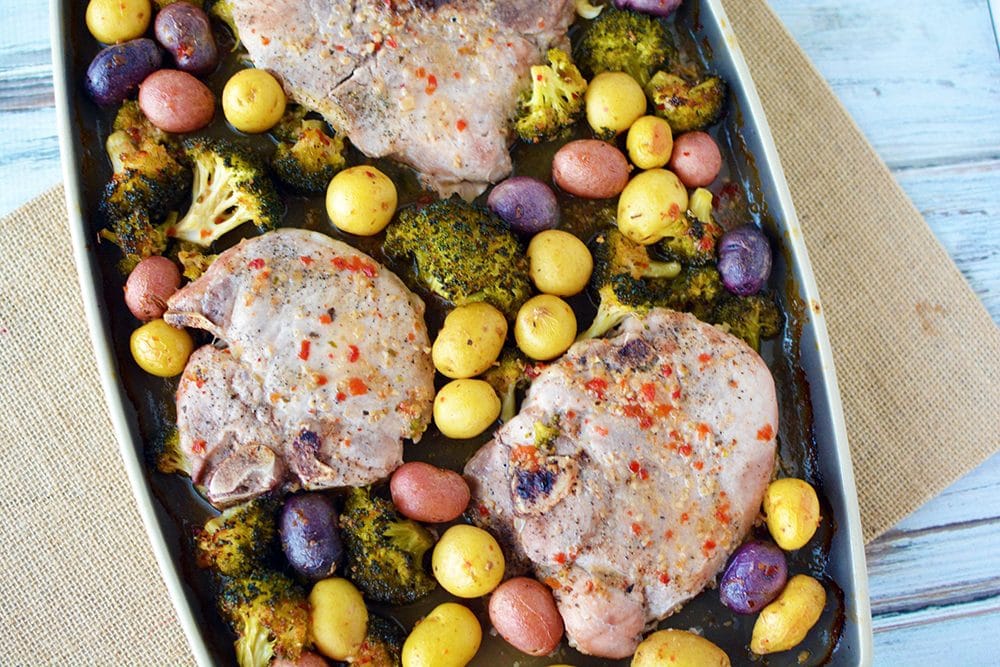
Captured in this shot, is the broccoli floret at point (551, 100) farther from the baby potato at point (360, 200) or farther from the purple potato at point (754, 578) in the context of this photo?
the purple potato at point (754, 578)

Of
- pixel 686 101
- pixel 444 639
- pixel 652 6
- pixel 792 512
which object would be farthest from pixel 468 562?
pixel 652 6

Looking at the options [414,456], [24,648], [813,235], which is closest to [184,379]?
[414,456]

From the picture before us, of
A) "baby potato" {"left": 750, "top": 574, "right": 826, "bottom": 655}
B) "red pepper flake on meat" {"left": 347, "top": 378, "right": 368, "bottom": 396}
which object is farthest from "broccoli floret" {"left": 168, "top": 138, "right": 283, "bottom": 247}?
"baby potato" {"left": 750, "top": 574, "right": 826, "bottom": 655}

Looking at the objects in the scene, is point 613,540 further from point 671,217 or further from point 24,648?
point 24,648

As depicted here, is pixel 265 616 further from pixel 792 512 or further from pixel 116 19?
pixel 116 19

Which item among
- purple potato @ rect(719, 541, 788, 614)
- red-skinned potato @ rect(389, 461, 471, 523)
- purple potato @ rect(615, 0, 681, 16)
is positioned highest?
purple potato @ rect(615, 0, 681, 16)

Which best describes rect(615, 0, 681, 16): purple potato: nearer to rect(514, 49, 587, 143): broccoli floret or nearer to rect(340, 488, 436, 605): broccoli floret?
rect(514, 49, 587, 143): broccoli floret
